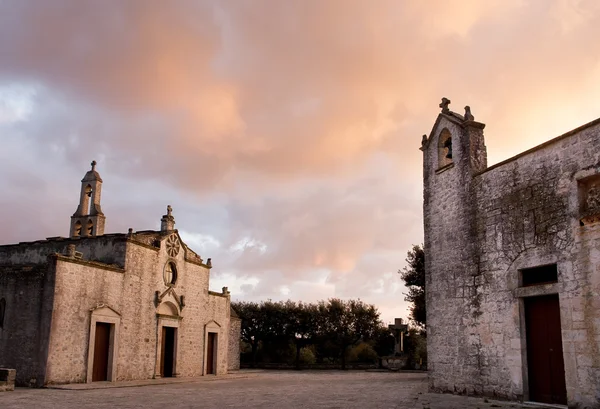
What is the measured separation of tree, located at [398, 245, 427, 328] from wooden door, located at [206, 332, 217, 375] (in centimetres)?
1047

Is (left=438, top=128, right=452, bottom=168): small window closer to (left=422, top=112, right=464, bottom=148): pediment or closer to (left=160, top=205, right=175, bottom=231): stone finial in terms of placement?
(left=422, top=112, right=464, bottom=148): pediment

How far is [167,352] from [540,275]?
711 inches

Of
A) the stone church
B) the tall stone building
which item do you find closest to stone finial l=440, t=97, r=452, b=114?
the tall stone building

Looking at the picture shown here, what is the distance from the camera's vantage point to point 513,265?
1265cm

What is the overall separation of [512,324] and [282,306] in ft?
107

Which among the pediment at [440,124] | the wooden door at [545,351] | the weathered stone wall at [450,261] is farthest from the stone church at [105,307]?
the wooden door at [545,351]

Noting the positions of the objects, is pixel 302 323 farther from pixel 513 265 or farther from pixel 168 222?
pixel 513 265

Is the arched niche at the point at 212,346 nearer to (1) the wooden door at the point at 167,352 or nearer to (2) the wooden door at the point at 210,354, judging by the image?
(2) the wooden door at the point at 210,354

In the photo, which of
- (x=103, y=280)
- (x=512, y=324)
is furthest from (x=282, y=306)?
(x=512, y=324)

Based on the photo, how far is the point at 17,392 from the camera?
15.4m

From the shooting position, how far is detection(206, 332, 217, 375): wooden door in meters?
27.7

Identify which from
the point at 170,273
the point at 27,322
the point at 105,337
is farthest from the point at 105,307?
the point at 170,273

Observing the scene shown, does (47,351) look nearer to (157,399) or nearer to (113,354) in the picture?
(113,354)

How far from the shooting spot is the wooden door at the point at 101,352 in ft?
66.3
